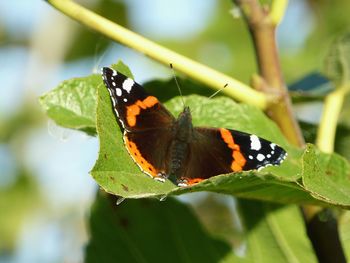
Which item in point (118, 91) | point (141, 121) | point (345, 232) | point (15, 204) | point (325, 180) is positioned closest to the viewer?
point (325, 180)

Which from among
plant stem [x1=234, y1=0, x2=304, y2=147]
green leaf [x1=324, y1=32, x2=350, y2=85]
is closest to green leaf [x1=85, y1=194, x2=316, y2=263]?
plant stem [x1=234, y1=0, x2=304, y2=147]

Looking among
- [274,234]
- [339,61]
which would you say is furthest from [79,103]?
[339,61]

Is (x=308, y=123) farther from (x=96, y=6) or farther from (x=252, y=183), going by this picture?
(x=96, y=6)

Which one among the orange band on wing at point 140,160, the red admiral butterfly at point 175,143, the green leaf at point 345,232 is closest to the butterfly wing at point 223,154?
the red admiral butterfly at point 175,143

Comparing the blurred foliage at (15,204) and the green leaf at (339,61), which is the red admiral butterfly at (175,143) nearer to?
the green leaf at (339,61)

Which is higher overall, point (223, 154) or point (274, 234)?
point (223, 154)

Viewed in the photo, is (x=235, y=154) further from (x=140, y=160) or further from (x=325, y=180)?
(x=325, y=180)

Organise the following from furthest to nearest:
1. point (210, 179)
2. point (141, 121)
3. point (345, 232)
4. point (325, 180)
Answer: point (141, 121), point (345, 232), point (325, 180), point (210, 179)
